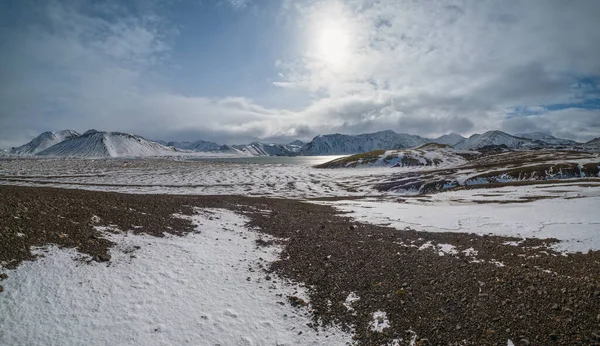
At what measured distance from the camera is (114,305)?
9.53 meters

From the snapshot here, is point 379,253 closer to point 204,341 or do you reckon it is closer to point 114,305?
point 204,341

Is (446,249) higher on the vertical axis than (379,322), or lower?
higher

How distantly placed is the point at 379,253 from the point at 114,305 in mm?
13016

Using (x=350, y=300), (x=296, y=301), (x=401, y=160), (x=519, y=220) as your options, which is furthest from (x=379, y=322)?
(x=401, y=160)

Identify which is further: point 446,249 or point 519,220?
point 519,220

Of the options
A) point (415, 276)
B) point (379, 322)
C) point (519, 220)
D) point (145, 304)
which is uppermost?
point (519, 220)

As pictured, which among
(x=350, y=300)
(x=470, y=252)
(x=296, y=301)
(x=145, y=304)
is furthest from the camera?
(x=470, y=252)

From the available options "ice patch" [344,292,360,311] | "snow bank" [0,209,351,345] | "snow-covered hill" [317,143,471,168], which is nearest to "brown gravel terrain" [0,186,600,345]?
"ice patch" [344,292,360,311]

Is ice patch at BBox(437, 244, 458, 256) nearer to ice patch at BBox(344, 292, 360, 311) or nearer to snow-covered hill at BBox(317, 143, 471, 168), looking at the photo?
ice patch at BBox(344, 292, 360, 311)

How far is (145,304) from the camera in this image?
993cm

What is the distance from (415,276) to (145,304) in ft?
37.0

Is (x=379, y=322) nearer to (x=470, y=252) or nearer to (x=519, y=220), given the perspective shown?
(x=470, y=252)

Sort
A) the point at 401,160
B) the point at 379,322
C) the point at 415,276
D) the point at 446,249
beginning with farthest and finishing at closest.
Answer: the point at 401,160
the point at 446,249
the point at 415,276
the point at 379,322

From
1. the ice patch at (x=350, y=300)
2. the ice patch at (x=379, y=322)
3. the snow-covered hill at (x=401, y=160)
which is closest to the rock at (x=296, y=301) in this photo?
the ice patch at (x=350, y=300)
